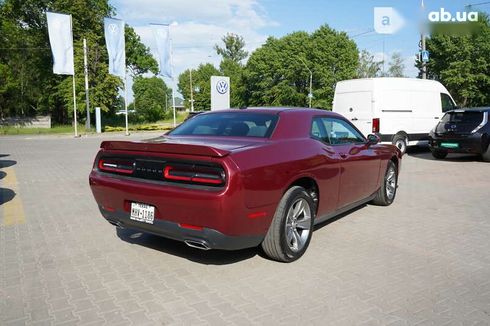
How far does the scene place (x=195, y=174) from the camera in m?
3.61

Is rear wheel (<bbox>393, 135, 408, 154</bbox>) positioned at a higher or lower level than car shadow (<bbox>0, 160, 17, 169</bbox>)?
higher

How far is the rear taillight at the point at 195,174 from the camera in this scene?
351 centimetres

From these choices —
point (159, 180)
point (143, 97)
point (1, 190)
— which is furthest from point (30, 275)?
point (143, 97)

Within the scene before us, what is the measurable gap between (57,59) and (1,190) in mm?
18226

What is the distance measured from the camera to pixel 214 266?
4137 millimetres

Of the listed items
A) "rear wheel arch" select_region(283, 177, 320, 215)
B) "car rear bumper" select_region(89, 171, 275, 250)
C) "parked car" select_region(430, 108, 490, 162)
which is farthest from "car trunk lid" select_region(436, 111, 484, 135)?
"car rear bumper" select_region(89, 171, 275, 250)

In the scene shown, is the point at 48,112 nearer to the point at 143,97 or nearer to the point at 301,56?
the point at 301,56

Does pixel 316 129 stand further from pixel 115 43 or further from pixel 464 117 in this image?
pixel 115 43

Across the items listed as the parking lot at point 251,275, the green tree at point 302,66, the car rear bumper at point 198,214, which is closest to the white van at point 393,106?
the parking lot at point 251,275

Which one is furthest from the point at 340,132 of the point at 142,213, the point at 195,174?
the point at 142,213

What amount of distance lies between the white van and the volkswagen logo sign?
11.3m

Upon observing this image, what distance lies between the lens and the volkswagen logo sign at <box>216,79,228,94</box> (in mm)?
24750

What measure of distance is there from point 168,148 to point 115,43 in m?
24.7

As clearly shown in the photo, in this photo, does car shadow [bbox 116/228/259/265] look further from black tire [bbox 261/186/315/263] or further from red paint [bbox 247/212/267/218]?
red paint [bbox 247/212/267/218]
